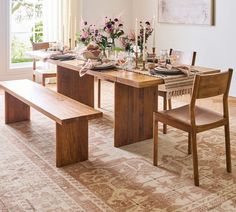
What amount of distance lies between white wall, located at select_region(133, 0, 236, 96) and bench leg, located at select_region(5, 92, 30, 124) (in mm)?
2722

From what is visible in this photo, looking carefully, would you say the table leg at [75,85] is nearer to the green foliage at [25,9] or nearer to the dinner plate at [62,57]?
the dinner plate at [62,57]

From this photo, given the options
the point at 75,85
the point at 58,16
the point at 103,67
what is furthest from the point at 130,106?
the point at 58,16

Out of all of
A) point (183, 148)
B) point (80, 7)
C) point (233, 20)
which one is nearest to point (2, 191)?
point (183, 148)

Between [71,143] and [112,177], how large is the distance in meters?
0.46

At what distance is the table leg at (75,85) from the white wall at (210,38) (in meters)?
1.90

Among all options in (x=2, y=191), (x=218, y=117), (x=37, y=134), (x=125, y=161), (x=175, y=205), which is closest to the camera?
(x=175, y=205)

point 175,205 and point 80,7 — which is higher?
point 80,7

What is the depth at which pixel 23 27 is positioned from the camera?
6.05 metres

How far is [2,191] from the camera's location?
250 cm

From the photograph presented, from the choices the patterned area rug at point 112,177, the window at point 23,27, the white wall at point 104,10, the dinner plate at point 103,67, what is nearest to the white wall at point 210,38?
the white wall at point 104,10

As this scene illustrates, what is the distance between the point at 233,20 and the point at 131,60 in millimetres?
2209

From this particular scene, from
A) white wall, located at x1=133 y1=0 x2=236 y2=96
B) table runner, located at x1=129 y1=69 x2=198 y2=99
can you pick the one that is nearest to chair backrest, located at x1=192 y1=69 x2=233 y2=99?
table runner, located at x1=129 y1=69 x2=198 y2=99

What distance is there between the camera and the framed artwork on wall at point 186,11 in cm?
520

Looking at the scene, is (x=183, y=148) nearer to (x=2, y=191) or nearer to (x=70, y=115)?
(x=70, y=115)
